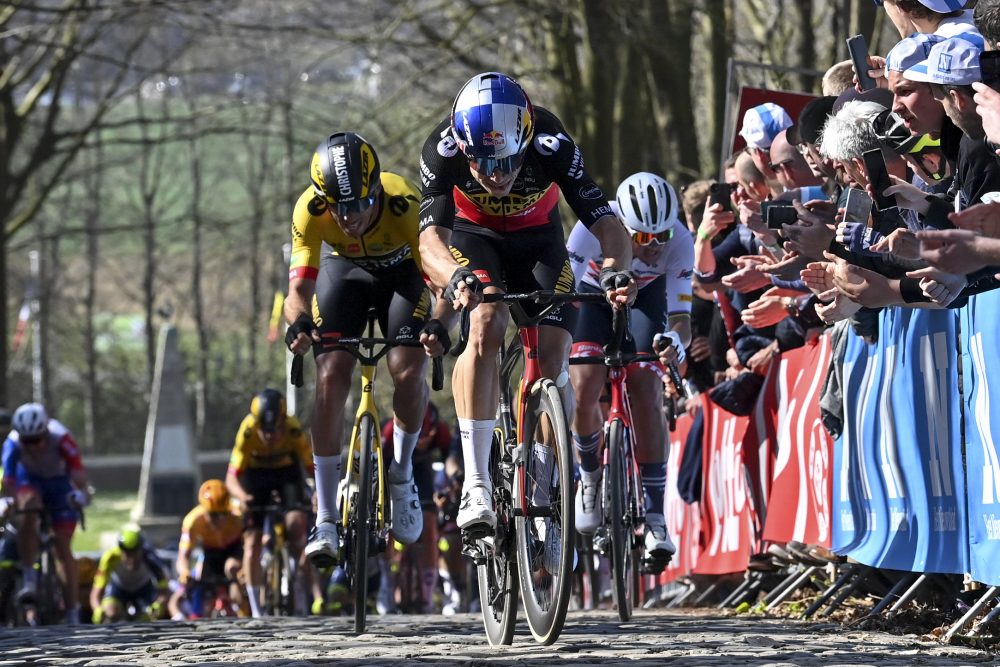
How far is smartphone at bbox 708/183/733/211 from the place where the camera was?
10.3 m

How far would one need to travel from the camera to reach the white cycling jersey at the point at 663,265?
9.15m

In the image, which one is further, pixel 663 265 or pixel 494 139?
pixel 663 265

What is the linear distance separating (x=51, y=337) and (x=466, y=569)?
150 ft

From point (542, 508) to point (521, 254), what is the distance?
134 cm

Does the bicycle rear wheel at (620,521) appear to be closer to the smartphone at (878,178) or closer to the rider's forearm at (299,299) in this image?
the rider's forearm at (299,299)

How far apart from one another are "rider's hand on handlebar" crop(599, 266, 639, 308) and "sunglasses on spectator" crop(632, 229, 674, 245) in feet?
8.66

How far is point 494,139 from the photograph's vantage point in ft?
21.2

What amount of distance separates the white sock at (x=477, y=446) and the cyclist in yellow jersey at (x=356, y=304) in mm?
1437

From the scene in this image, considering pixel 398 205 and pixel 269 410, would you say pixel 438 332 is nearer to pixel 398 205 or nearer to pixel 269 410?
pixel 398 205

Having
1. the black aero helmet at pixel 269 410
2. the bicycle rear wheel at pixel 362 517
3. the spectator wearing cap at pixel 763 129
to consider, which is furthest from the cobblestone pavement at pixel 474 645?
the black aero helmet at pixel 269 410

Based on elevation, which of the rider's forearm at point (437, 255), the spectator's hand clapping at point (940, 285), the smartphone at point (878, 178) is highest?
the smartphone at point (878, 178)

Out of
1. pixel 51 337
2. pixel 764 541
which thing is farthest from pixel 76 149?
pixel 51 337

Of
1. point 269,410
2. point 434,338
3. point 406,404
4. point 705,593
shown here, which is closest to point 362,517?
point 406,404

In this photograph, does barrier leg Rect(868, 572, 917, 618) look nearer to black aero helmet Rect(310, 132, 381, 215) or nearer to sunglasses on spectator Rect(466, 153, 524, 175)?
sunglasses on spectator Rect(466, 153, 524, 175)
